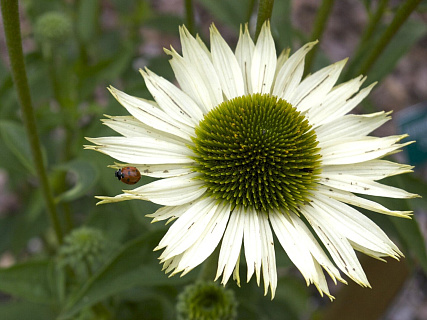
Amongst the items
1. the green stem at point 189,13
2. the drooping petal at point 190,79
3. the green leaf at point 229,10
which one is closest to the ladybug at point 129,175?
the drooping petal at point 190,79

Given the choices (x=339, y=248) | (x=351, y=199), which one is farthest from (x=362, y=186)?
(x=339, y=248)

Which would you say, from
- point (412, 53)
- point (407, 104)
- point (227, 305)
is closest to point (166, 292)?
point (227, 305)

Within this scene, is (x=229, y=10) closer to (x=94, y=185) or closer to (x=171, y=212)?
(x=94, y=185)

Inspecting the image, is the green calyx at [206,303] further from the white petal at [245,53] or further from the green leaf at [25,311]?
the green leaf at [25,311]

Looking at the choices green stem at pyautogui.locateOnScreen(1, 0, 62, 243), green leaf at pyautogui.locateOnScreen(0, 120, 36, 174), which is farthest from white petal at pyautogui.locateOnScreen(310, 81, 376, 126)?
green leaf at pyautogui.locateOnScreen(0, 120, 36, 174)

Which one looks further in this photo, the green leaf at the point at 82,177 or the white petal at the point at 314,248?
the green leaf at the point at 82,177
